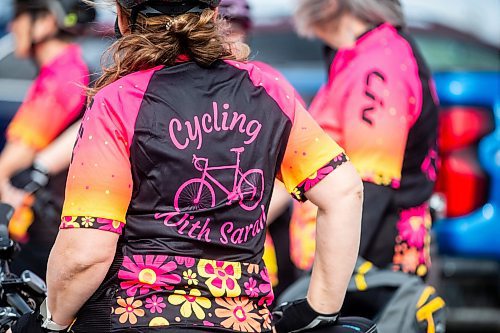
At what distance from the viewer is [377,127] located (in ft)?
11.7

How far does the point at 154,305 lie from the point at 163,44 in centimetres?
63

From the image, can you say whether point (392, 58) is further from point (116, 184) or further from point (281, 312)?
point (116, 184)

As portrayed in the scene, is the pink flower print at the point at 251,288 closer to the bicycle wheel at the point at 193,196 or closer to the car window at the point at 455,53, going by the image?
the bicycle wheel at the point at 193,196

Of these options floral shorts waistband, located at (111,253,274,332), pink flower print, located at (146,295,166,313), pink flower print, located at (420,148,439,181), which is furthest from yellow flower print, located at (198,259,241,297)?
pink flower print, located at (420,148,439,181)

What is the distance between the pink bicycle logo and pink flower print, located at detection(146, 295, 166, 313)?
8.6 inches

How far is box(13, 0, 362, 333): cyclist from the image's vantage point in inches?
96.5

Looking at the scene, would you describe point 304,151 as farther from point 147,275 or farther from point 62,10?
point 62,10

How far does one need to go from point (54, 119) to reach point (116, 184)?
250cm

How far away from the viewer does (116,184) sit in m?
2.44

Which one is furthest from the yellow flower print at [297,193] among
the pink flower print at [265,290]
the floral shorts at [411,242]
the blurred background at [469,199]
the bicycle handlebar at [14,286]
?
the blurred background at [469,199]

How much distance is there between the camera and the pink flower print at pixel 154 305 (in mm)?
2465

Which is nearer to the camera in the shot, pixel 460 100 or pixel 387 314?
pixel 387 314

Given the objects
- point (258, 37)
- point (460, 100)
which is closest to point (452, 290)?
point (460, 100)

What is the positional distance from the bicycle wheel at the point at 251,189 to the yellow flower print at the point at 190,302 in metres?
0.25
